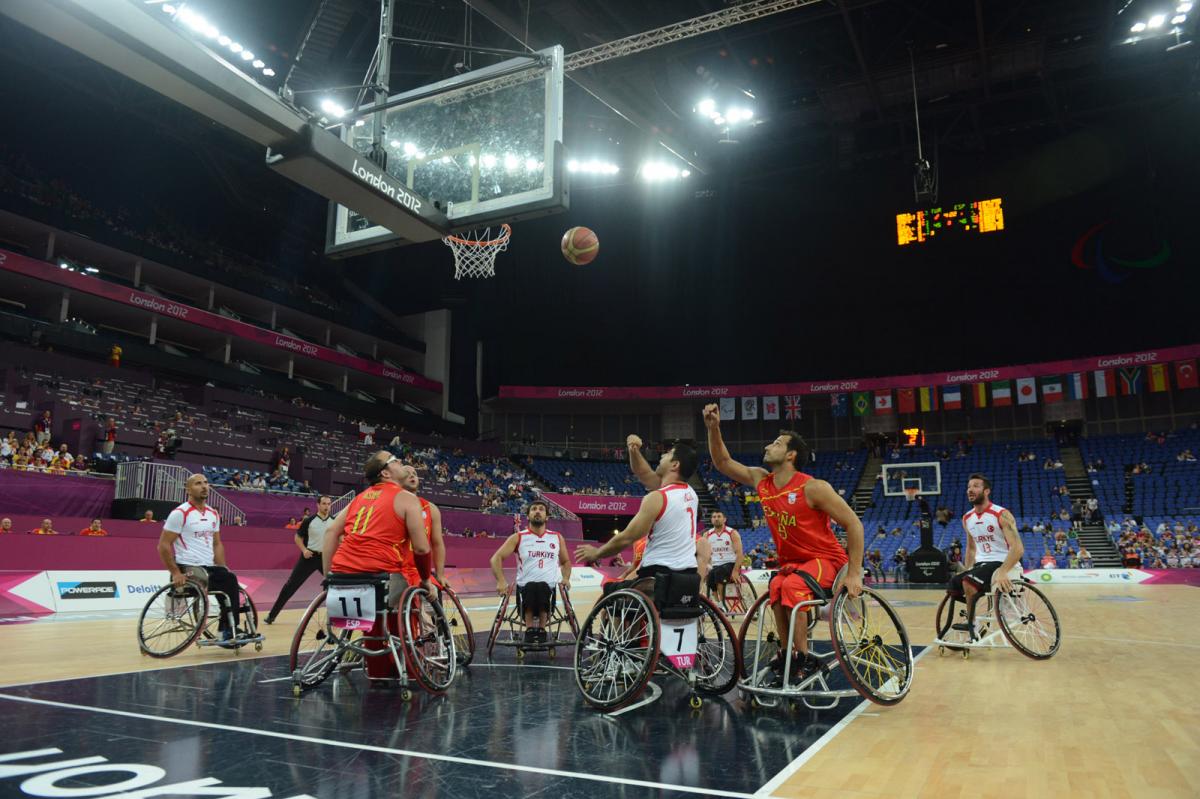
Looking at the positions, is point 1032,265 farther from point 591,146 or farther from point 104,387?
point 104,387

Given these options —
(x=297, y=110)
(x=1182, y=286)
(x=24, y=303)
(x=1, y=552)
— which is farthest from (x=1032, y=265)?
(x=24, y=303)

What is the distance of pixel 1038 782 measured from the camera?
3.18 metres

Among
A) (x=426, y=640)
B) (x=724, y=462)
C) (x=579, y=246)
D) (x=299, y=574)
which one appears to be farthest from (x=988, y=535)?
(x=299, y=574)

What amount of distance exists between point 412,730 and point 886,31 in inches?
786

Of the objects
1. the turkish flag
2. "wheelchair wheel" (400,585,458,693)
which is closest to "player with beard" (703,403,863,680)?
"wheelchair wheel" (400,585,458,693)

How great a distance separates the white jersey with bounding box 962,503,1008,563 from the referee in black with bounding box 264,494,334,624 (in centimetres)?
737

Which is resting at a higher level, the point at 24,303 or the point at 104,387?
the point at 24,303

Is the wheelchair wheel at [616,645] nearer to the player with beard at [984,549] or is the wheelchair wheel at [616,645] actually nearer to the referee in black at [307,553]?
the player with beard at [984,549]

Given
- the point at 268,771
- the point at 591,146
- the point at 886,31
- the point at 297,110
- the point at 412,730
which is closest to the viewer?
the point at 268,771

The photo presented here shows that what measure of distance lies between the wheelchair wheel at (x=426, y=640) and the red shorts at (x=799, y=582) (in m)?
2.21

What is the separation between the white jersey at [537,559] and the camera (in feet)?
25.0

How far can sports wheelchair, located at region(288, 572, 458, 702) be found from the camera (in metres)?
5.07

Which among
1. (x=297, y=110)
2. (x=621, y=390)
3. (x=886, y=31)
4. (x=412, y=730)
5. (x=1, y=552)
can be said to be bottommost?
(x=412, y=730)

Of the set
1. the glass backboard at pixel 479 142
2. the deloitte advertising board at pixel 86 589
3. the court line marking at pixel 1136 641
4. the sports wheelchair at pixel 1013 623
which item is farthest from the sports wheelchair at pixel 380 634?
the deloitte advertising board at pixel 86 589
